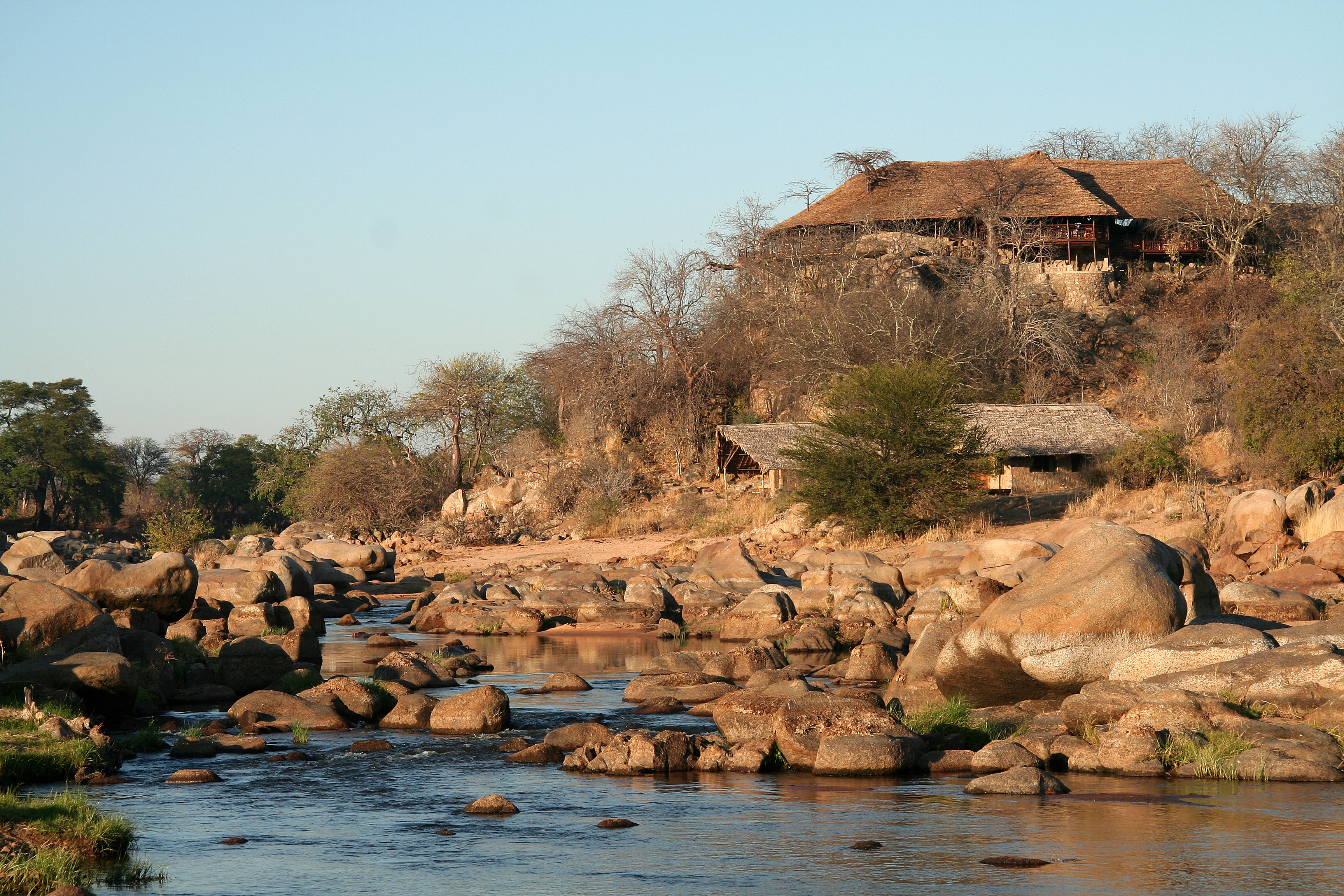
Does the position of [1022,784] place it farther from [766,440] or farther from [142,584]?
[766,440]

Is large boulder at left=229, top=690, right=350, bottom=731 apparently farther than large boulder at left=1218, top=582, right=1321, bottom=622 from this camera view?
No

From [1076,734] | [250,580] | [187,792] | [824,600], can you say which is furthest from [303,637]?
[1076,734]

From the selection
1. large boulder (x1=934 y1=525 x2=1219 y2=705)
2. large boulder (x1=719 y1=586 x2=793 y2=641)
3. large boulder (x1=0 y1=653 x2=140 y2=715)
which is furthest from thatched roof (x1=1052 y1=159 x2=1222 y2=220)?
large boulder (x1=0 y1=653 x2=140 y2=715)

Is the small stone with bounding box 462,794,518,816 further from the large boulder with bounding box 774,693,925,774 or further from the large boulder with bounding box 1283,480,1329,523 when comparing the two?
the large boulder with bounding box 1283,480,1329,523

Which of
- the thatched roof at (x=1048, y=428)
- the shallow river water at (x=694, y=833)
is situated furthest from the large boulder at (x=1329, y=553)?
the shallow river water at (x=694, y=833)

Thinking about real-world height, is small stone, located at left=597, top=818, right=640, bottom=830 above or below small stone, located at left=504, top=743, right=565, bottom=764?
above

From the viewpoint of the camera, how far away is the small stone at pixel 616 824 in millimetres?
9508

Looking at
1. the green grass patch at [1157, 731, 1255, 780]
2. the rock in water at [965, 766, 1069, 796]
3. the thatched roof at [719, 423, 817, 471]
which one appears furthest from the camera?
the thatched roof at [719, 423, 817, 471]

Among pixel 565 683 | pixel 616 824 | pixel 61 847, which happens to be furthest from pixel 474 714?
pixel 61 847

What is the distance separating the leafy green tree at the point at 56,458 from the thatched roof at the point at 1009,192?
32.8m

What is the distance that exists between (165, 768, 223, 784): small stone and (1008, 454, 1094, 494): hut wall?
1106 inches

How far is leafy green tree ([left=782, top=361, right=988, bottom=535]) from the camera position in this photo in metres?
31.0

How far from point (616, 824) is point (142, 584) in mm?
11439

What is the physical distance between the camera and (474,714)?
1384cm
